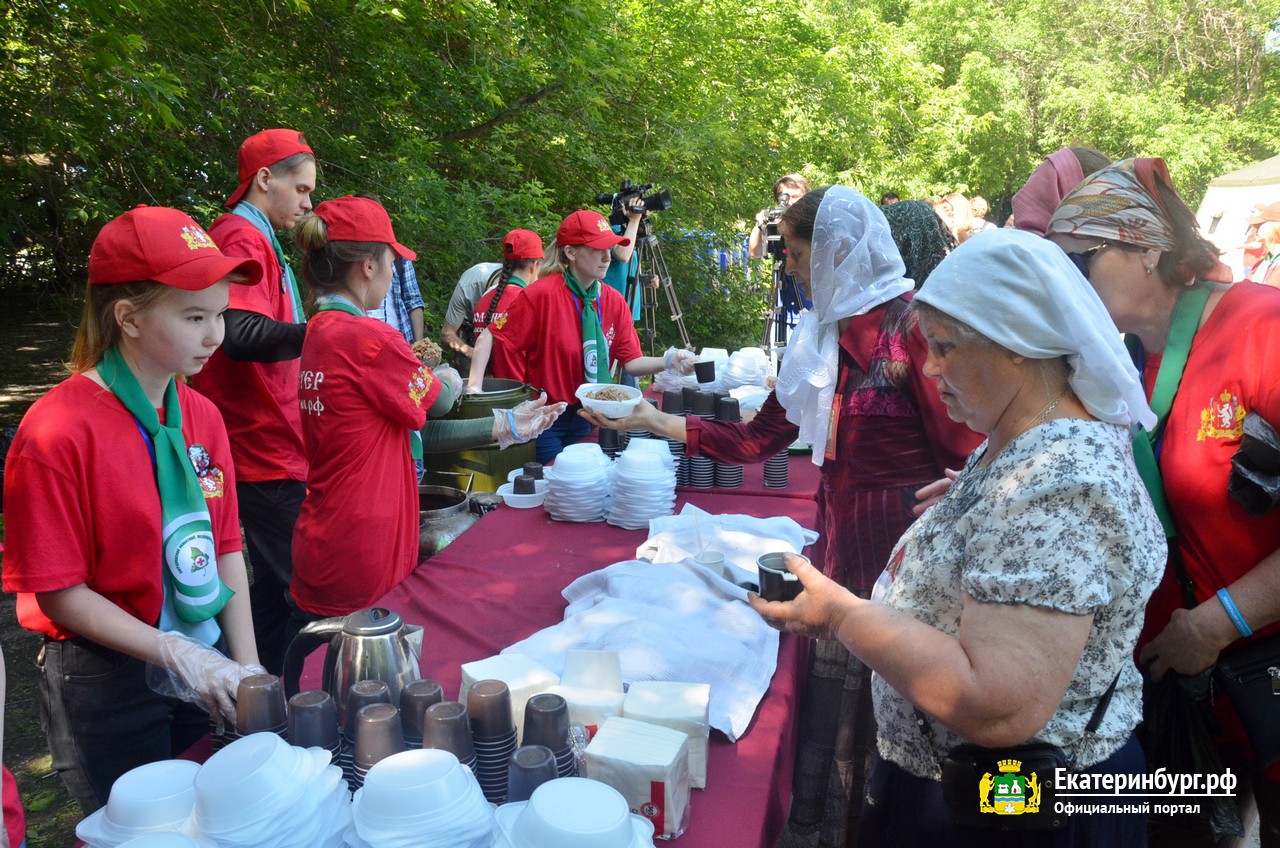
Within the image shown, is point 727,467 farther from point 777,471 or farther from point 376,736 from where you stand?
point 376,736

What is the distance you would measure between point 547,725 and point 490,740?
10 cm

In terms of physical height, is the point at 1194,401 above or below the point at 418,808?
above

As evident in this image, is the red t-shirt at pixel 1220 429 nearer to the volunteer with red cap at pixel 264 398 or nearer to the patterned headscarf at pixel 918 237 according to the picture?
the patterned headscarf at pixel 918 237

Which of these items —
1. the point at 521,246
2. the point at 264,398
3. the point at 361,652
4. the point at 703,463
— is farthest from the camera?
the point at 521,246

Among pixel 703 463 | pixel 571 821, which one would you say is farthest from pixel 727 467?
pixel 571 821

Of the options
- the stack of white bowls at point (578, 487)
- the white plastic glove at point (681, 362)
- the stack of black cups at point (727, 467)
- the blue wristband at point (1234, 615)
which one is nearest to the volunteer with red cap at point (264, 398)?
the stack of white bowls at point (578, 487)

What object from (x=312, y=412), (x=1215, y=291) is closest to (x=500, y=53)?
(x=312, y=412)

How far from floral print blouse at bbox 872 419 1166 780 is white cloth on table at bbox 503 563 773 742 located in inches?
18.5

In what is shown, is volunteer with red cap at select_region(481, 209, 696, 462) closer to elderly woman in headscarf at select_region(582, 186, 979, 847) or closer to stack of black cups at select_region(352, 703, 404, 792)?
elderly woman in headscarf at select_region(582, 186, 979, 847)

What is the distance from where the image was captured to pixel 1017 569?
47.7 inches

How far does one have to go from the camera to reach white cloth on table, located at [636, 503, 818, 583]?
2562 millimetres

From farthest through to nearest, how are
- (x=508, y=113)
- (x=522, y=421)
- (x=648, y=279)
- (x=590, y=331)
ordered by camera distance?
1. (x=508, y=113)
2. (x=648, y=279)
3. (x=590, y=331)
4. (x=522, y=421)

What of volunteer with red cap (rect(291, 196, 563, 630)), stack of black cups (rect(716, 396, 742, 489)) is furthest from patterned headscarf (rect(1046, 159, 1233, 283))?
volunteer with red cap (rect(291, 196, 563, 630))

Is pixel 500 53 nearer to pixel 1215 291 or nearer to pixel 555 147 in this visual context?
pixel 555 147
